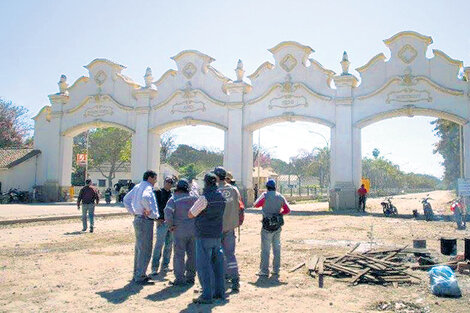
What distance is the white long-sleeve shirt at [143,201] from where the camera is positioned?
6.73m

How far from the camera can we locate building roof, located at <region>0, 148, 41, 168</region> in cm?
3051

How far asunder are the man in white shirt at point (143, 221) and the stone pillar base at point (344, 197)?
1807cm

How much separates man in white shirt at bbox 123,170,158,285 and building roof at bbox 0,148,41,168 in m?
27.2

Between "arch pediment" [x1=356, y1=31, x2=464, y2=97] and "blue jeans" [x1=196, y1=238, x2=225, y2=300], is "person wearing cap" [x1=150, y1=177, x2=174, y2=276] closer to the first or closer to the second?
"blue jeans" [x1=196, y1=238, x2=225, y2=300]

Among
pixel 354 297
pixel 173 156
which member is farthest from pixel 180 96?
pixel 173 156

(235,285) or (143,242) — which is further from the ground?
(143,242)

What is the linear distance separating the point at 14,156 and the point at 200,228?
30.9 metres

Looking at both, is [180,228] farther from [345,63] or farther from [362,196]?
[345,63]

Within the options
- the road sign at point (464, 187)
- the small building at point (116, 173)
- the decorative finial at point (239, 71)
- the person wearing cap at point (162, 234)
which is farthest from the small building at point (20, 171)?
the road sign at point (464, 187)

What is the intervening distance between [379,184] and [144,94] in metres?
64.8

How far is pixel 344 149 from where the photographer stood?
78.3ft

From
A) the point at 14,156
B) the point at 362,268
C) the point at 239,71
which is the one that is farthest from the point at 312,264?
the point at 14,156

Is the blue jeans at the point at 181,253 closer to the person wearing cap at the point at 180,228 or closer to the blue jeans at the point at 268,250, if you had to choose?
the person wearing cap at the point at 180,228

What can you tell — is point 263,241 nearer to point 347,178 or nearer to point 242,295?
point 242,295
